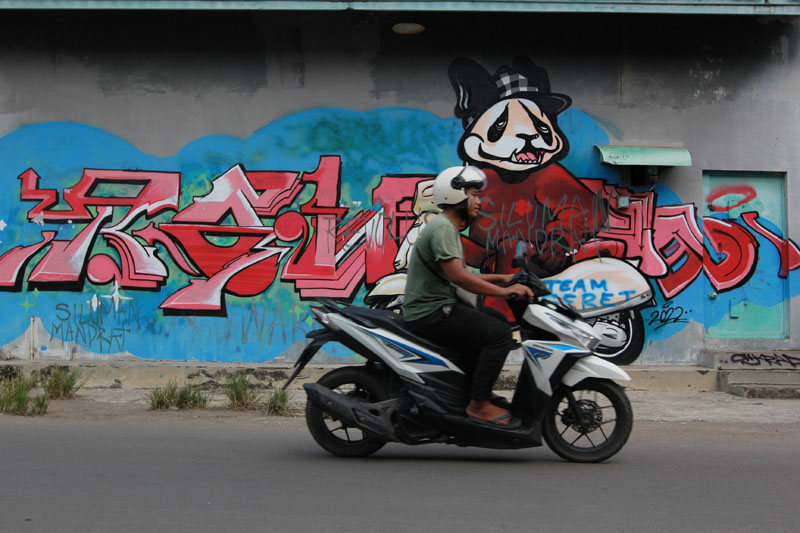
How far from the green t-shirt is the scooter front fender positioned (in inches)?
37.4

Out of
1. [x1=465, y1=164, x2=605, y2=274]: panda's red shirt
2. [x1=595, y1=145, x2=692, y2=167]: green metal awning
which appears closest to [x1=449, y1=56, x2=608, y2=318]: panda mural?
[x1=465, y1=164, x2=605, y2=274]: panda's red shirt

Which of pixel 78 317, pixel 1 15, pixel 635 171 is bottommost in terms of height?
pixel 78 317

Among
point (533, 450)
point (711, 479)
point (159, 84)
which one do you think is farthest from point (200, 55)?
point (711, 479)

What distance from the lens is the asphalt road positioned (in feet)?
13.9

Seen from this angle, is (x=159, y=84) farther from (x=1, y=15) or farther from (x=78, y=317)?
(x=78, y=317)

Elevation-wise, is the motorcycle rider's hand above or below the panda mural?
below

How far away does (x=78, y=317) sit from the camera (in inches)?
423

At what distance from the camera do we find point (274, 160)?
10.9 m

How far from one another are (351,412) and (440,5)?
643 centimetres

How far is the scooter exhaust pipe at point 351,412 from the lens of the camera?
17.7ft

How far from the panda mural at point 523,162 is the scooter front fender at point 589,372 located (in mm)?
5474

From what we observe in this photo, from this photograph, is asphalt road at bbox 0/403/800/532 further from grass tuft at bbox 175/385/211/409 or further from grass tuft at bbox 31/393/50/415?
grass tuft at bbox 175/385/211/409

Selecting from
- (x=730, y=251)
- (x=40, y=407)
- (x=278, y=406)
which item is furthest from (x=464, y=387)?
(x=730, y=251)

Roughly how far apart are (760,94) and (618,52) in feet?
6.72
